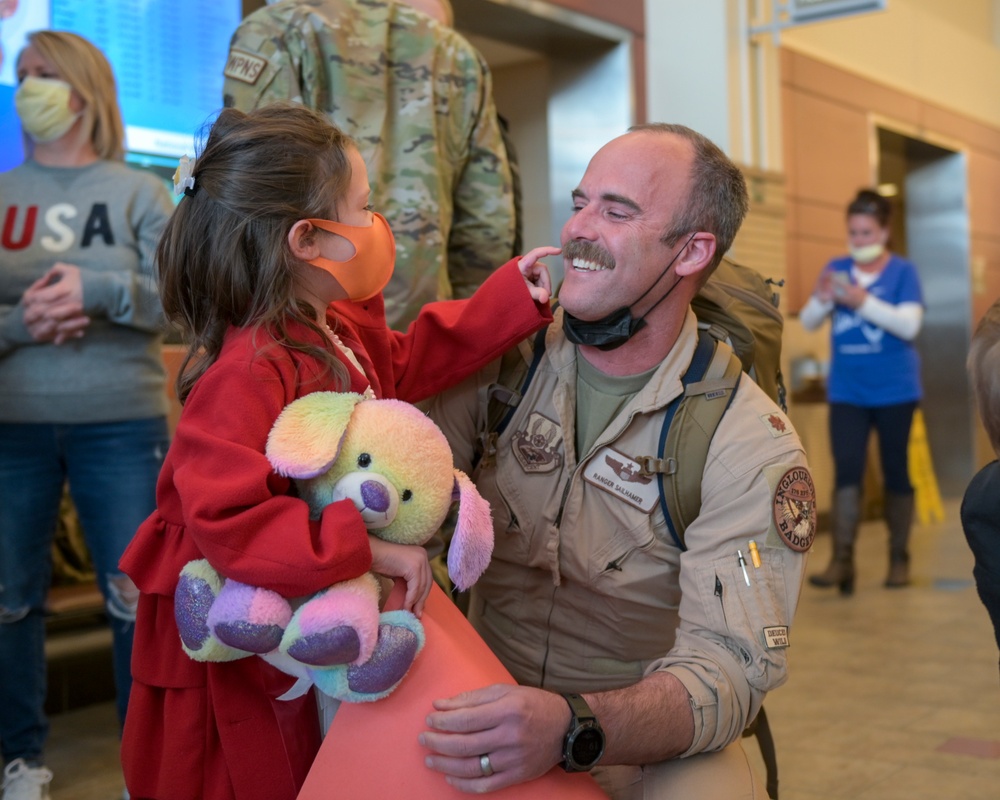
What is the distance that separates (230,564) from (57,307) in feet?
4.31

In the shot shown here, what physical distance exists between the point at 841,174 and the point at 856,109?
563 mm

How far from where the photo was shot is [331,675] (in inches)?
53.5

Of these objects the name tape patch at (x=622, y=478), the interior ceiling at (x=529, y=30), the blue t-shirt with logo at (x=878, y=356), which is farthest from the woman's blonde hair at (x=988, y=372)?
the interior ceiling at (x=529, y=30)

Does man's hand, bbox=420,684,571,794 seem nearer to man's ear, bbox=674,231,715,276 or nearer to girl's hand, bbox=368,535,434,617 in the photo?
girl's hand, bbox=368,535,434,617

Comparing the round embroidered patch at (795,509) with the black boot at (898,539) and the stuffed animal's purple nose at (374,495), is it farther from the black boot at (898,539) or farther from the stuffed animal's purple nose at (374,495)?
the black boot at (898,539)

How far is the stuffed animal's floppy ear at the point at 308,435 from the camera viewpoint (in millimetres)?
1346

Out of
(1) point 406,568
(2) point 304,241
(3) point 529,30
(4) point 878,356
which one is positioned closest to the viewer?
(1) point 406,568

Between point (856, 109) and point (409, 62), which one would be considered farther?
point (856, 109)

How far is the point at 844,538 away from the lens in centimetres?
524

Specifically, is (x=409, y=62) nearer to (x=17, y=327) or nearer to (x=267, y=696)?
(x=17, y=327)

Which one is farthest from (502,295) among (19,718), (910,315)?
(910,315)

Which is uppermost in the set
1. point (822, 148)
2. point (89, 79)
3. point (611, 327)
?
point (822, 148)

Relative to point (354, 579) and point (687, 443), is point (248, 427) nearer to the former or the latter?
point (354, 579)

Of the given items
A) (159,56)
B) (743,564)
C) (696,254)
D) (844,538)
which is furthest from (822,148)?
(743,564)
